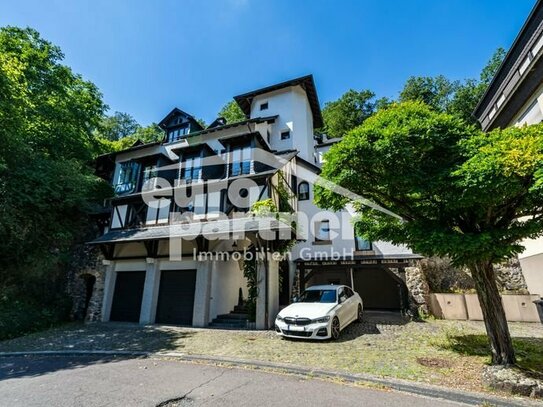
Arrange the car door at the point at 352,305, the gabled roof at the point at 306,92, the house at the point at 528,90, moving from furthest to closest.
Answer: the gabled roof at the point at 306,92
the house at the point at 528,90
the car door at the point at 352,305

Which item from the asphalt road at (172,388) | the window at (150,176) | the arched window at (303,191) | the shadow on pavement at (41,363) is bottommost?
the shadow on pavement at (41,363)

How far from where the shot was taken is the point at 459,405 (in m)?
4.04

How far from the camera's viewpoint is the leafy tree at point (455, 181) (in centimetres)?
467

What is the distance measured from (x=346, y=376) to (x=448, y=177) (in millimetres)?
4362

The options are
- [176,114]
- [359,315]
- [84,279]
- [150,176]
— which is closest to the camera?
[359,315]

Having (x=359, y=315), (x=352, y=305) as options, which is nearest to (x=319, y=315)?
(x=352, y=305)

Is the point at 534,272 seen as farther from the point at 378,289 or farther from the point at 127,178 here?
the point at 127,178

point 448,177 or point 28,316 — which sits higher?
point 448,177

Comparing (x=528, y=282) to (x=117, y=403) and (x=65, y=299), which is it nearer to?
(x=117, y=403)

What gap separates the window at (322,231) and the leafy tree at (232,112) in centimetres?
1616

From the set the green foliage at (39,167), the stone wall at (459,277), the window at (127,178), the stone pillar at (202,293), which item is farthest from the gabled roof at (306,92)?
the stone wall at (459,277)

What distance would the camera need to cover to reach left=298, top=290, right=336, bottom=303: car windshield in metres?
9.30

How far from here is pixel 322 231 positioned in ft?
49.9

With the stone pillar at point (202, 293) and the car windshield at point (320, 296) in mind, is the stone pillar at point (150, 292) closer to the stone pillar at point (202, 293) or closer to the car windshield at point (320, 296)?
the stone pillar at point (202, 293)
